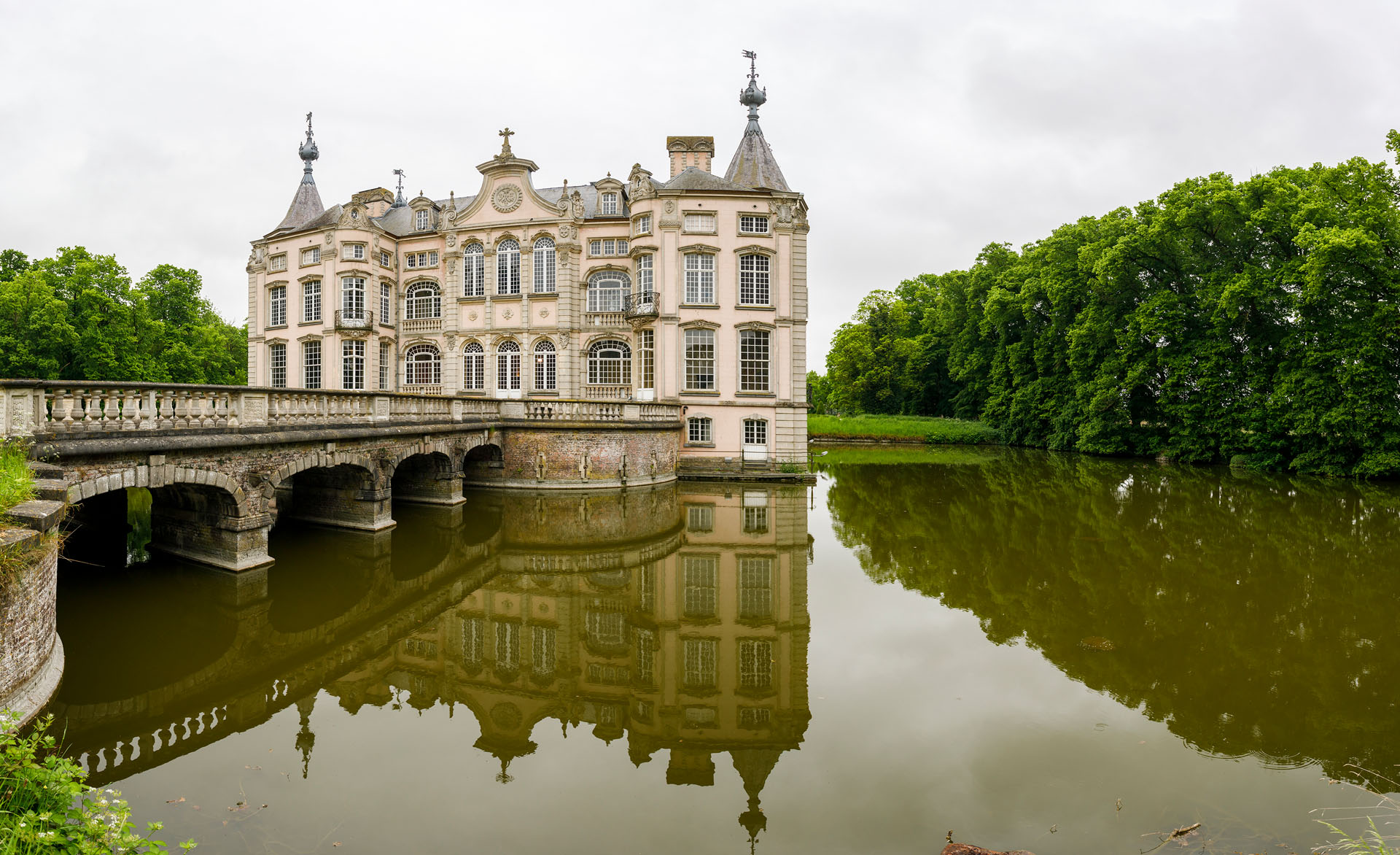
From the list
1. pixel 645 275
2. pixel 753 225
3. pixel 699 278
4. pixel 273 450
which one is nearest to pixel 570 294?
pixel 645 275

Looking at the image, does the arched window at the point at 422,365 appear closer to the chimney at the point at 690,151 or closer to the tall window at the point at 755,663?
the chimney at the point at 690,151

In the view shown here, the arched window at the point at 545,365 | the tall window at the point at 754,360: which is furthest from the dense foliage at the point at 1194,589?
the arched window at the point at 545,365

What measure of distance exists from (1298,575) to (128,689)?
624 inches

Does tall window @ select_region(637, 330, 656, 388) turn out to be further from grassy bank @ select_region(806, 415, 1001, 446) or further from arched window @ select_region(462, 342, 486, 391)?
grassy bank @ select_region(806, 415, 1001, 446)

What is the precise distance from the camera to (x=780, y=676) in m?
7.62

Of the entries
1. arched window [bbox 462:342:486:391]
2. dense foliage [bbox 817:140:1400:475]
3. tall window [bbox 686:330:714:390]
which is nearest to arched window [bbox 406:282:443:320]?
arched window [bbox 462:342:486:391]

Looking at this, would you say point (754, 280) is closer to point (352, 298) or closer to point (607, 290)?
point (607, 290)

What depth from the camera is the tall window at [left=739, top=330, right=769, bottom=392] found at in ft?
84.4

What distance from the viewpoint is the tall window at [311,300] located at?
31.1m

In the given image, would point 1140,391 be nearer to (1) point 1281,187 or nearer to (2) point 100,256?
(1) point 1281,187

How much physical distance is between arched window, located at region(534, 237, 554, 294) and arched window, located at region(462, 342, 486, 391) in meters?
Result: 3.67

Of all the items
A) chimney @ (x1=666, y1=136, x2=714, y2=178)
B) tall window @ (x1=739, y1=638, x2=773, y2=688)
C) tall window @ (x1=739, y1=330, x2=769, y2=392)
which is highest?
chimney @ (x1=666, y1=136, x2=714, y2=178)

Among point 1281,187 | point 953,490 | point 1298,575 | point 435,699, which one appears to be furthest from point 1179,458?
point 435,699

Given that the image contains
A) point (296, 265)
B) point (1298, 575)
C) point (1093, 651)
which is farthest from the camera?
point (296, 265)
